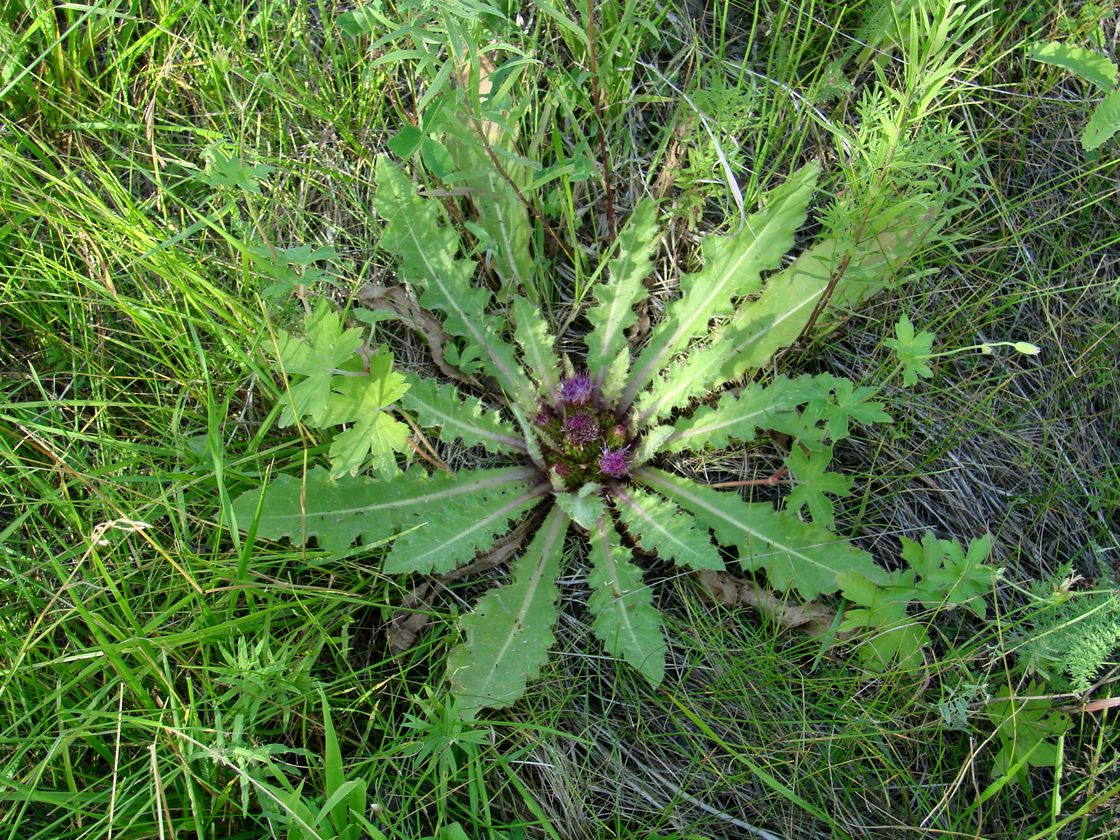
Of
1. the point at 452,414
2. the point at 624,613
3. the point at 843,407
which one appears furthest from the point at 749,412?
the point at 452,414

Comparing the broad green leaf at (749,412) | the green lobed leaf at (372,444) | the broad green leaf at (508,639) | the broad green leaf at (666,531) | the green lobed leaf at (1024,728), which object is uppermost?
the broad green leaf at (749,412)

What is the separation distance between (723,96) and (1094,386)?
1.47 meters

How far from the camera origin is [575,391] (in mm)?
2689

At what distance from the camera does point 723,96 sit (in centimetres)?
244

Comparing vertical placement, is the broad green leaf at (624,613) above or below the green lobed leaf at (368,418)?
below

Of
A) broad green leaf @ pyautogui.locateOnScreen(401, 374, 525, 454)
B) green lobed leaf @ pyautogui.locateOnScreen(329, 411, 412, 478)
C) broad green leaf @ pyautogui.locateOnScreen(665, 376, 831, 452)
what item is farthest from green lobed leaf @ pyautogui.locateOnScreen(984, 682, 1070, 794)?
green lobed leaf @ pyautogui.locateOnScreen(329, 411, 412, 478)

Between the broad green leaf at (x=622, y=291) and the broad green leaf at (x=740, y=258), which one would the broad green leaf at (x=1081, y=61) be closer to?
the broad green leaf at (x=740, y=258)

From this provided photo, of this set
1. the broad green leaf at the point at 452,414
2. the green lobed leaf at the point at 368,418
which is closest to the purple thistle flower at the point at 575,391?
the broad green leaf at the point at 452,414

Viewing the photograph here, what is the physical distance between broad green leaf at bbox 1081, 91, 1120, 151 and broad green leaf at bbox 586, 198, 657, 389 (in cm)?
133

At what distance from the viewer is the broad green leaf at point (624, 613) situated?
7.32ft

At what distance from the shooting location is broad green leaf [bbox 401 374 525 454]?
8.12ft

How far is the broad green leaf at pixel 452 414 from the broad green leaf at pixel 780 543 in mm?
600

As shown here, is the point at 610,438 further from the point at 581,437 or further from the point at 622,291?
the point at 622,291

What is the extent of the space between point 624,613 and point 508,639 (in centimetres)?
32
